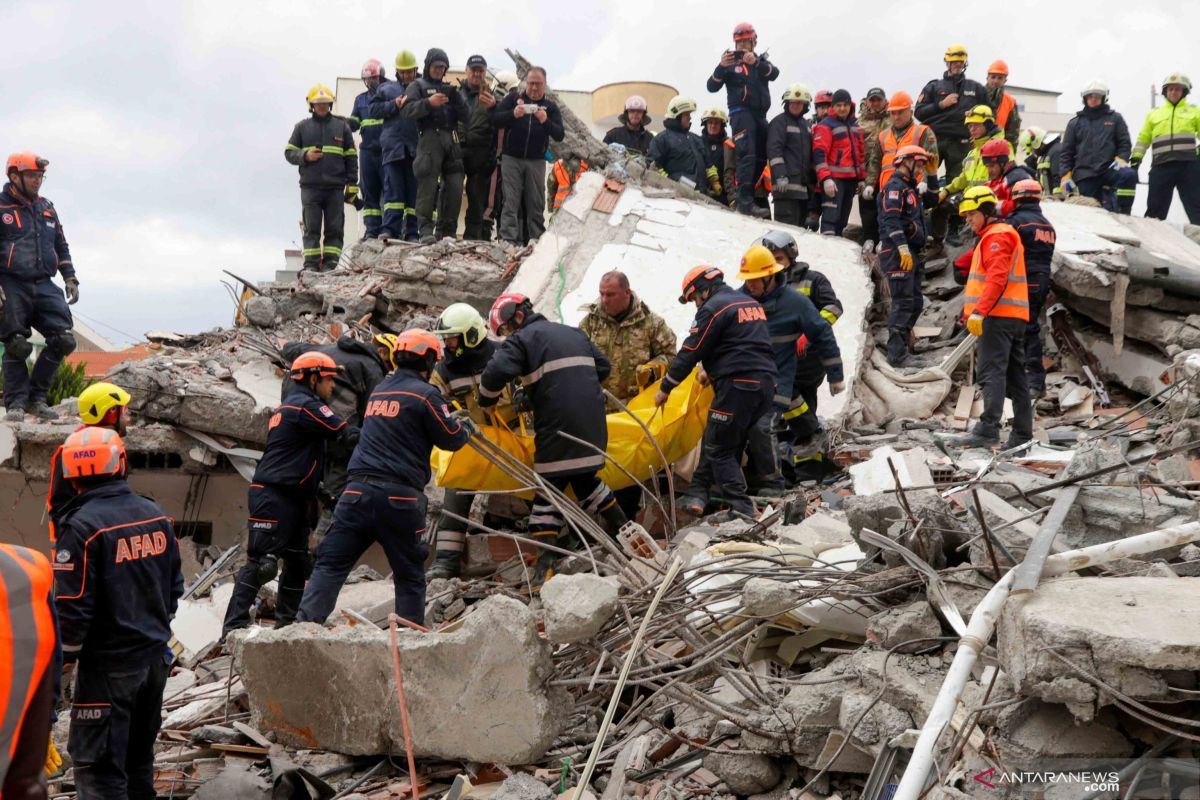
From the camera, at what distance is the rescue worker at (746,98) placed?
10.8 meters

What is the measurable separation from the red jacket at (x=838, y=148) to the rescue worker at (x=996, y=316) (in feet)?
10.4

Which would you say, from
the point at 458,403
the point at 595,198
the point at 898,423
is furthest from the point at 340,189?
the point at 898,423

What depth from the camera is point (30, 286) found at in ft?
27.9

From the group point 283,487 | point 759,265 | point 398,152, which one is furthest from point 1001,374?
point 398,152

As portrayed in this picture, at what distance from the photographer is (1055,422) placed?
340 inches

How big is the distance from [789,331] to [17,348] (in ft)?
20.1

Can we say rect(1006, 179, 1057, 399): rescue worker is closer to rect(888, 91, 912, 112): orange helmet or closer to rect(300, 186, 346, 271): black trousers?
rect(888, 91, 912, 112): orange helmet

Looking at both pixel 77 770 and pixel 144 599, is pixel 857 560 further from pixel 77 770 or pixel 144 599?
pixel 77 770

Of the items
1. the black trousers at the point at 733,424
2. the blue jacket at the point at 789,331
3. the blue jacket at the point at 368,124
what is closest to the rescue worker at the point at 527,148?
the blue jacket at the point at 368,124

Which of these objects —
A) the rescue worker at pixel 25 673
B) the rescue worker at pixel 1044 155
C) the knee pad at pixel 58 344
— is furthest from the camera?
the rescue worker at pixel 1044 155

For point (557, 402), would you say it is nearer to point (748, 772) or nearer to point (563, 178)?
point (748, 772)

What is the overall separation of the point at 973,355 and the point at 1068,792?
6907 mm

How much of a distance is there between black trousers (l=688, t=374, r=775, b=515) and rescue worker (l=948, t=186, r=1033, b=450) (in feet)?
5.46

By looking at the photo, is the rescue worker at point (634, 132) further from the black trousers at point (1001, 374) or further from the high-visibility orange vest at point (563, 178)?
the black trousers at point (1001, 374)
